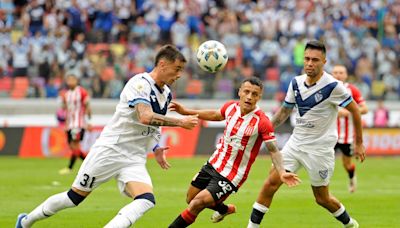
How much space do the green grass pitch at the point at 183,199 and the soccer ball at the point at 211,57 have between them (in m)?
2.43

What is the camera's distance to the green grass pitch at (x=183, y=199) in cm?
1300

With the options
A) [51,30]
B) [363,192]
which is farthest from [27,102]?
[363,192]

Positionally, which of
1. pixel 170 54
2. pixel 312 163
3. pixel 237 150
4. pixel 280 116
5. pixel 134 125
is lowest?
pixel 312 163

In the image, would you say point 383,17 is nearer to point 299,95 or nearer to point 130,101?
point 299,95

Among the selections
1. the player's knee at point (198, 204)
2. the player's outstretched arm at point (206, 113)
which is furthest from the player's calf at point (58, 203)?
the player's outstretched arm at point (206, 113)

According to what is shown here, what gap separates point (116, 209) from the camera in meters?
14.3

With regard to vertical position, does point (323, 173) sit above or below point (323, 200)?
above

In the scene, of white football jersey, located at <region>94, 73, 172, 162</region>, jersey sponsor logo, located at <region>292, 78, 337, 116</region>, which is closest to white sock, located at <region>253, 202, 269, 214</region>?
jersey sponsor logo, located at <region>292, 78, 337, 116</region>

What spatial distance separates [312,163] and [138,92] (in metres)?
2.86

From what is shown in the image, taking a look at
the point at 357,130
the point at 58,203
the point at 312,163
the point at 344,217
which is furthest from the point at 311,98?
the point at 58,203

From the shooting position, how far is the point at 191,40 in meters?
31.3

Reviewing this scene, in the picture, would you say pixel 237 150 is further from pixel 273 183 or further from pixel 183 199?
pixel 183 199

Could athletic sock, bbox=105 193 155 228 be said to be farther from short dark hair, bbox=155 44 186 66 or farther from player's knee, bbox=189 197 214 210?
short dark hair, bbox=155 44 186 66

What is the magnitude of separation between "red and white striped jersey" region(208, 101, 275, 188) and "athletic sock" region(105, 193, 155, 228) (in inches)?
54.7
